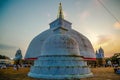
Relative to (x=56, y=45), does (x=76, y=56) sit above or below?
below

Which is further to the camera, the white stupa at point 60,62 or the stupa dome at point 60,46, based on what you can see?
the stupa dome at point 60,46

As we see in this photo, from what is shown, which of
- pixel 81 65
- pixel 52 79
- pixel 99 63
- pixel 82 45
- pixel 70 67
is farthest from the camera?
pixel 99 63

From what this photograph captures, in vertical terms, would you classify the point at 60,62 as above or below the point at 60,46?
below

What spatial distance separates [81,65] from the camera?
25.8 m

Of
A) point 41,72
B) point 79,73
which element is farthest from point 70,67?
point 41,72

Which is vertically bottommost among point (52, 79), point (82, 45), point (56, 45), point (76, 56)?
point (52, 79)

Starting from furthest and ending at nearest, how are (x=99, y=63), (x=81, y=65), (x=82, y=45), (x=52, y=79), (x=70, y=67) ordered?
(x=99, y=63), (x=82, y=45), (x=81, y=65), (x=70, y=67), (x=52, y=79)

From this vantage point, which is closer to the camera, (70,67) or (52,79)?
(52,79)

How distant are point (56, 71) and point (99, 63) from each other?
69.2m

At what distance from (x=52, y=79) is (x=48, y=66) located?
9.02ft

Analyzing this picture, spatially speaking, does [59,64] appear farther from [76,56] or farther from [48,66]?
[76,56]

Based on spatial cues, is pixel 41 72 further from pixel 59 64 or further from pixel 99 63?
pixel 99 63

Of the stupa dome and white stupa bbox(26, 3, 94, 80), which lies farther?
the stupa dome

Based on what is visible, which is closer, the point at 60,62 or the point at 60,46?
the point at 60,62
